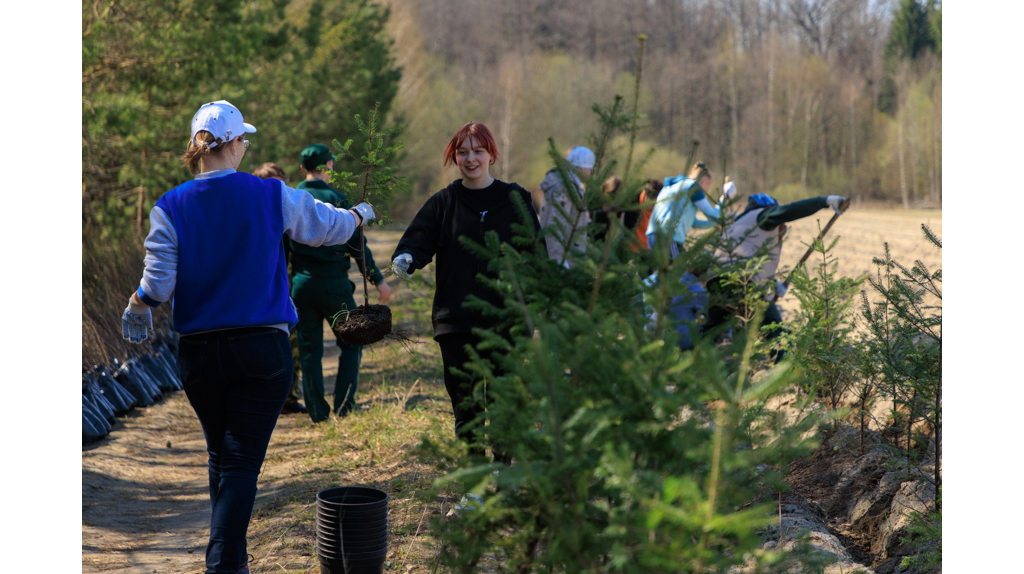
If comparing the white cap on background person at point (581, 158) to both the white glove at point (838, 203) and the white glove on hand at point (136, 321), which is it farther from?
the white glove on hand at point (136, 321)

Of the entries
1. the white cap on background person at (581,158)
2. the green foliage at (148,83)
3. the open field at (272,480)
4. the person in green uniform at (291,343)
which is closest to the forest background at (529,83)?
the green foliage at (148,83)

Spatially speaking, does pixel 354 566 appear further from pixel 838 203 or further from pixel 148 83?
pixel 148 83

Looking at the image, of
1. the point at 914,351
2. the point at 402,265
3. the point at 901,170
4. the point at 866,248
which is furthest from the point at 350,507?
the point at 901,170

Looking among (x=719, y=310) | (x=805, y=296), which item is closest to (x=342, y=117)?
(x=719, y=310)

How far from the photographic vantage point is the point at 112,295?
25.9 feet

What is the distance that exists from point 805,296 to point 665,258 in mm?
3205

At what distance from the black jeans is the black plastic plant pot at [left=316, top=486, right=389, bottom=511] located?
274 millimetres

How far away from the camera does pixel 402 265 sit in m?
3.21

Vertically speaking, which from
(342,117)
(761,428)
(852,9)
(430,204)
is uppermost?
(852,9)

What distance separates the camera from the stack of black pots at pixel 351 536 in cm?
285

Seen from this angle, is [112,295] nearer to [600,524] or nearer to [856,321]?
[856,321]

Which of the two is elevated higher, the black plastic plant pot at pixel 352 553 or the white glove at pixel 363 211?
the white glove at pixel 363 211

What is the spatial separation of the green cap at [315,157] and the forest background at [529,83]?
357cm

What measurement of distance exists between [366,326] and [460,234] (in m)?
0.63
